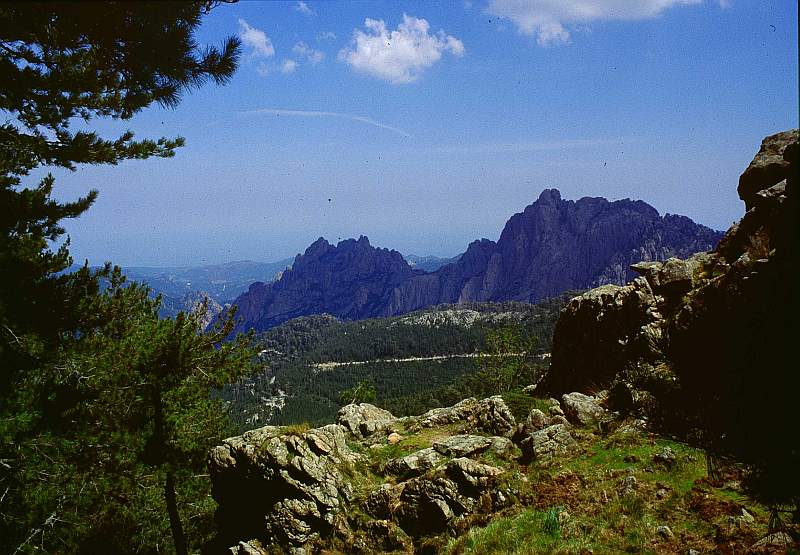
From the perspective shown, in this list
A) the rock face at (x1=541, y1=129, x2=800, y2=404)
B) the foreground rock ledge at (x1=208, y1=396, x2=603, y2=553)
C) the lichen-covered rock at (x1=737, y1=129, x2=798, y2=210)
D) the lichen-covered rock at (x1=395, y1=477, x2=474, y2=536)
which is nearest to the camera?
the rock face at (x1=541, y1=129, x2=800, y2=404)

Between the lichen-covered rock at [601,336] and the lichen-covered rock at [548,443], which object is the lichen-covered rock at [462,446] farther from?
the lichen-covered rock at [601,336]

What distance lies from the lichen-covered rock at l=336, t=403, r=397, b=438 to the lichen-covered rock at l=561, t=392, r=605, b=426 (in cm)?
1095

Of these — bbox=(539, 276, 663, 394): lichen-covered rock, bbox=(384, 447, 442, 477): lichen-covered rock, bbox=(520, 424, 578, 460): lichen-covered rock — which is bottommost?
bbox=(384, 447, 442, 477): lichen-covered rock

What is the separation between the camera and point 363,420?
27625mm

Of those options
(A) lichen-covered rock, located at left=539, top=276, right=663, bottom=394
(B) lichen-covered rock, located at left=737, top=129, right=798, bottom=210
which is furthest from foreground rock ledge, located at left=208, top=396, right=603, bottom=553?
(B) lichen-covered rock, located at left=737, top=129, right=798, bottom=210

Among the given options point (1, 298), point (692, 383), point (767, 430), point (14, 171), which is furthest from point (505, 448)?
point (14, 171)

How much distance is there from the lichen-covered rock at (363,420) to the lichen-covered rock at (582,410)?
10.9 m

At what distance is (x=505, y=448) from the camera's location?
58.4ft

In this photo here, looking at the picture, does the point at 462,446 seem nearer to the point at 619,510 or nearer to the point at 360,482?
the point at 360,482

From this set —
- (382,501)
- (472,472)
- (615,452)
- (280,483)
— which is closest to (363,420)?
(280,483)

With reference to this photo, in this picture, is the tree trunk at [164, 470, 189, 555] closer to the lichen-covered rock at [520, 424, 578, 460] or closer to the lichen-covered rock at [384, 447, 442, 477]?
the lichen-covered rock at [384, 447, 442, 477]

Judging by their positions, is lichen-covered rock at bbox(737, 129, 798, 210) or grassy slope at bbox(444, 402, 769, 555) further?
lichen-covered rock at bbox(737, 129, 798, 210)

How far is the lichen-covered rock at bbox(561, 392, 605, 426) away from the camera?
19391 millimetres

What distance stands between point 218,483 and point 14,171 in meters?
15.2
